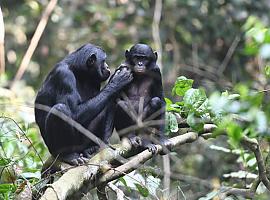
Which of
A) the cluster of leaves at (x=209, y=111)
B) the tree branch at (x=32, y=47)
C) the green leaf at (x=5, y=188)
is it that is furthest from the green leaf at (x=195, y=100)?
the tree branch at (x=32, y=47)

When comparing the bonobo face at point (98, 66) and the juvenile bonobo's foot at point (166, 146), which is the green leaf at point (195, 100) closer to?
the juvenile bonobo's foot at point (166, 146)

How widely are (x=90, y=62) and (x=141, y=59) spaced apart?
0.54 metres

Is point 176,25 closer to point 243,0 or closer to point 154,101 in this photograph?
point 243,0

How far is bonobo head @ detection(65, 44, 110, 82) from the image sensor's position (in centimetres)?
590

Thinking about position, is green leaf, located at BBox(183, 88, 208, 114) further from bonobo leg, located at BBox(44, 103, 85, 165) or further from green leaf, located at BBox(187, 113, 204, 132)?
bonobo leg, located at BBox(44, 103, 85, 165)

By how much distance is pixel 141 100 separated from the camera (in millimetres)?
5945

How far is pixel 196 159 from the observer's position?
10.1 m

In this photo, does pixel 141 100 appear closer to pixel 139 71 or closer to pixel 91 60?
pixel 139 71

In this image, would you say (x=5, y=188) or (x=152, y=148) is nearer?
(x=5, y=188)

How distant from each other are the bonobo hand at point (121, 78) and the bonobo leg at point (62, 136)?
0.57m

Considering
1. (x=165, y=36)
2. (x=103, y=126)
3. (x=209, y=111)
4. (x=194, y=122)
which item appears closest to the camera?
(x=194, y=122)

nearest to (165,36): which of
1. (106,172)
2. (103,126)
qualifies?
(103,126)

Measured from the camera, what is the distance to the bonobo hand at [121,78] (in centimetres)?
577

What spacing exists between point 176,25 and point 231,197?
6.64 meters
